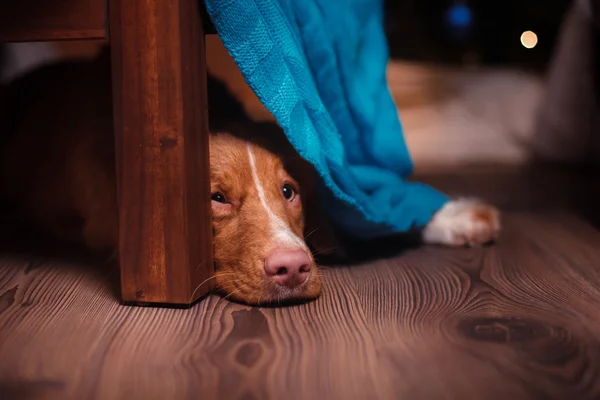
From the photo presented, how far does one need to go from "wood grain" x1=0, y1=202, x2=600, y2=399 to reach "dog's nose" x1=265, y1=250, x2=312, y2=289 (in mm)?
72

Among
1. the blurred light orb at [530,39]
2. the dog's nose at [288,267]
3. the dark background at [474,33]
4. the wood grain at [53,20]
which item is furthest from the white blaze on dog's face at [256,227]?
the blurred light orb at [530,39]

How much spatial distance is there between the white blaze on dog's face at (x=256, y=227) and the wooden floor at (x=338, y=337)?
6cm

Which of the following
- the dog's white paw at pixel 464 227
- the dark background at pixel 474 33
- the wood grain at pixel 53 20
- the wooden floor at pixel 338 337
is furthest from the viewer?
the dark background at pixel 474 33

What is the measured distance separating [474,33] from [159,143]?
4.81 metres

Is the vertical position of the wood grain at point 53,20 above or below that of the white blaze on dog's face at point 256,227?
above

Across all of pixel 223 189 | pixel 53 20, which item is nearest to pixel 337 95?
pixel 223 189

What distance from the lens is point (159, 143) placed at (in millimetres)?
1456

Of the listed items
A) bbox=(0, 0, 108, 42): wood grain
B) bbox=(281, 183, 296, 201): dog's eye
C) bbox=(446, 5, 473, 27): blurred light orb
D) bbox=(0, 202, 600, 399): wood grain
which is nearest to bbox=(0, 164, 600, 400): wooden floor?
bbox=(0, 202, 600, 399): wood grain

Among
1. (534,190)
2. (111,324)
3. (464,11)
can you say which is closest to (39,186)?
(111,324)

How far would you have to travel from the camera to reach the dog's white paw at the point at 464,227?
2.21 metres

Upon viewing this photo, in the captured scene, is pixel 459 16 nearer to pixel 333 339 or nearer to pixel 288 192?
pixel 288 192

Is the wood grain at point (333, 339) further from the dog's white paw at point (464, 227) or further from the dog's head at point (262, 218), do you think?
the dog's white paw at point (464, 227)

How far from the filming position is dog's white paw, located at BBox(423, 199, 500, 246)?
221 centimetres

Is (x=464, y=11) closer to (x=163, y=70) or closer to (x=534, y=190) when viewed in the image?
(x=534, y=190)
